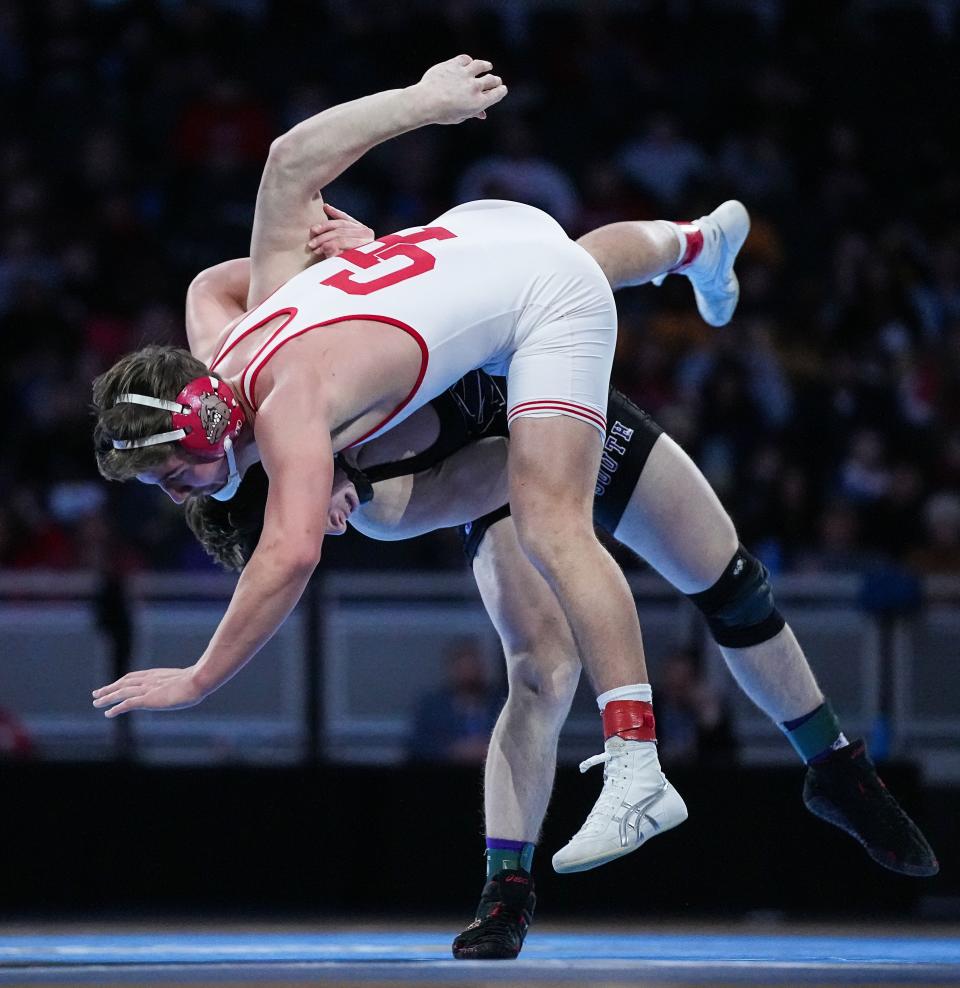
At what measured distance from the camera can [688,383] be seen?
7664 millimetres

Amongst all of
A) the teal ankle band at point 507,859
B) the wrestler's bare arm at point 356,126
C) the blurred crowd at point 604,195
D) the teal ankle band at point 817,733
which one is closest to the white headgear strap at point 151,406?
the wrestler's bare arm at point 356,126

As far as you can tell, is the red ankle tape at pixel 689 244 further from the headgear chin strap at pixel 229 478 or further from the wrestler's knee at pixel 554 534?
the headgear chin strap at pixel 229 478

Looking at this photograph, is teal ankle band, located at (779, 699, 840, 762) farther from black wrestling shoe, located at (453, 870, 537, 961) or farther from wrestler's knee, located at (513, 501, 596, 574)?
wrestler's knee, located at (513, 501, 596, 574)

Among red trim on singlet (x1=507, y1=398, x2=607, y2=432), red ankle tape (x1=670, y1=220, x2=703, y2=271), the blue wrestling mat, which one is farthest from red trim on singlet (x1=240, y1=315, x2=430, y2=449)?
the blue wrestling mat

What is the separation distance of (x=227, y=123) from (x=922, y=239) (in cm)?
359

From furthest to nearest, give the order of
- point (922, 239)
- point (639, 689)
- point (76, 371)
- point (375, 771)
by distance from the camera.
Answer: point (922, 239) → point (76, 371) → point (375, 771) → point (639, 689)

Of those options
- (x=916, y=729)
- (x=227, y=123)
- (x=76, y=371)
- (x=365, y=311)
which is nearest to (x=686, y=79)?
(x=227, y=123)

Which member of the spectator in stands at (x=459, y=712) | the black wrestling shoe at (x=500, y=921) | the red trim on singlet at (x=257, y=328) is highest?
the red trim on singlet at (x=257, y=328)

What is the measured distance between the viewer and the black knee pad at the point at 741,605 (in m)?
4.07

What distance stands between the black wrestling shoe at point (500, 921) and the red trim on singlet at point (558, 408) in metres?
1.05

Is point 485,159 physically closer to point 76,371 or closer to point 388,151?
point 388,151

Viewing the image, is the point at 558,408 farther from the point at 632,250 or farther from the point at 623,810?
the point at 623,810

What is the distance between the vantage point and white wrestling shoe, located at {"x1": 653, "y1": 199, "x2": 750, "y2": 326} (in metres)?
4.31

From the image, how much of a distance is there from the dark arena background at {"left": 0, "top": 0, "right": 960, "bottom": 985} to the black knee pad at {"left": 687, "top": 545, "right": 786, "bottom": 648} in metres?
0.75
